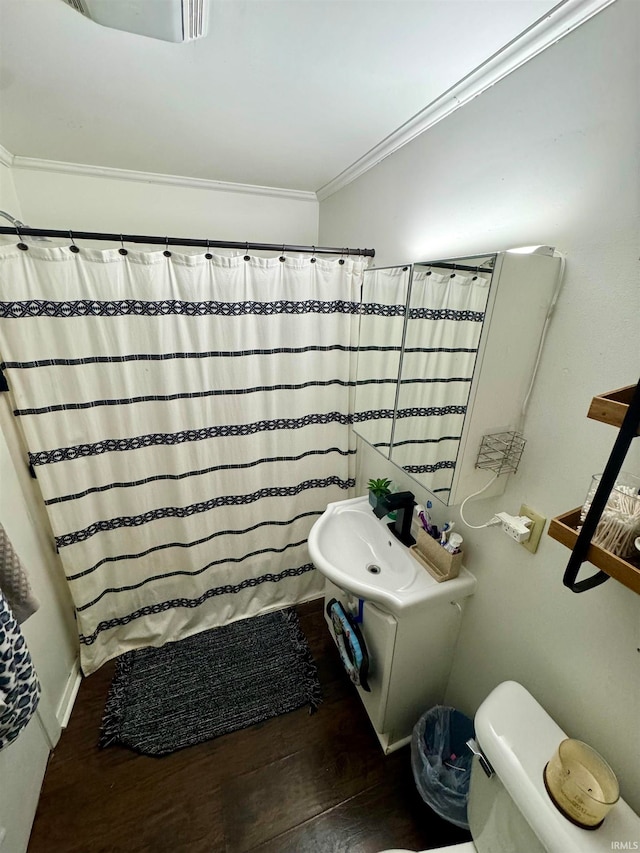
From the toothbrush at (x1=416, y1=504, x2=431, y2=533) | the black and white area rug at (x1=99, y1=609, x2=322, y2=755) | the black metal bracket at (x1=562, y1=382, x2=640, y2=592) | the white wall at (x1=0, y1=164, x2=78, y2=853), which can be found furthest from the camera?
the black and white area rug at (x1=99, y1=609, x2=322, y2=755)

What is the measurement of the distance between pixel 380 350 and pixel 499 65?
2.96 ft

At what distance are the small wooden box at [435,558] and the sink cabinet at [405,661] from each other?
93 mm

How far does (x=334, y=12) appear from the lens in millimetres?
730

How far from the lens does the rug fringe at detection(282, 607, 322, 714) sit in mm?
1498

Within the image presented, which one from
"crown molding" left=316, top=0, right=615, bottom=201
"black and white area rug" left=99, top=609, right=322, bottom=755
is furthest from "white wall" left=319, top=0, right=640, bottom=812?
"black and white area rug" left=99, top=609, right=322, bottom=755

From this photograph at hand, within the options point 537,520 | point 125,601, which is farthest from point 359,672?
point 125,601

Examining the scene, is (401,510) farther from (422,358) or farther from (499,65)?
(499,65)

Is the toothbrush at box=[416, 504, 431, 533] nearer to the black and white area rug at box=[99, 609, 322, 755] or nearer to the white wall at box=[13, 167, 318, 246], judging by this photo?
the black and white area rug at box=[99, 609, 322, 755]

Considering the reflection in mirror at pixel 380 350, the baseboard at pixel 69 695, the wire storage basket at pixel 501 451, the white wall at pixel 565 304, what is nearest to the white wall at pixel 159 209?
the reflection in mirror at pixel 380 350

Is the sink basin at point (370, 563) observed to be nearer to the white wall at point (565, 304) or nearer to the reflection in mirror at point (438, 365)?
the white wall at point (565, 304)

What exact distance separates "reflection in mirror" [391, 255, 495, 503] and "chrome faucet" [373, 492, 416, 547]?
0.11 m

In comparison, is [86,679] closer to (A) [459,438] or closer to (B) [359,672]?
(B) [359,672]

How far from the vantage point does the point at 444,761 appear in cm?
120

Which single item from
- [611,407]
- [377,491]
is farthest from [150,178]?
[611,407]
